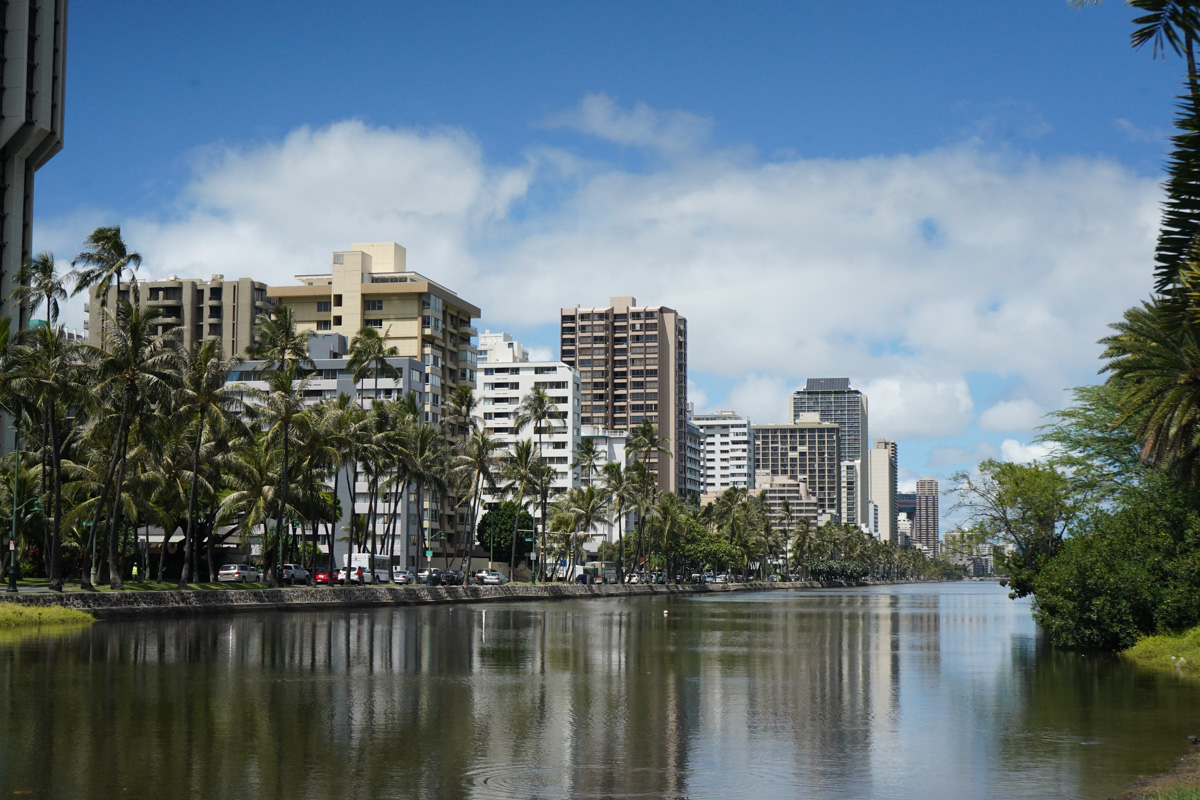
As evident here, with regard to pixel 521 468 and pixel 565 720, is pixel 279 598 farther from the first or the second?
pixel 565 720

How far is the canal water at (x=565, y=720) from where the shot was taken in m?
14.7

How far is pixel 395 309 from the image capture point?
143375mm

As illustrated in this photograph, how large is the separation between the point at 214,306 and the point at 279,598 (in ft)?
339

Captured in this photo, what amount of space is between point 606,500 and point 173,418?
7257cm

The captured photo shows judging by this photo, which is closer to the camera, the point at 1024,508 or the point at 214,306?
the point at 1024,508

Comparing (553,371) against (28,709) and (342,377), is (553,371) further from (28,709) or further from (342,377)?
(28,709)

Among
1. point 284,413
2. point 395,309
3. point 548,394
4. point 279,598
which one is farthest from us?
point 548,394

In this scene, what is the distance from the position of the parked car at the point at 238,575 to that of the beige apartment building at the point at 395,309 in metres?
48.4

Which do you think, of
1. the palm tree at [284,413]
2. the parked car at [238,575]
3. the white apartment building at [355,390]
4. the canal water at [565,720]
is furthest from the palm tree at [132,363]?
the white apartment building at [355,390]

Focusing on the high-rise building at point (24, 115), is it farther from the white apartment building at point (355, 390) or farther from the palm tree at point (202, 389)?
the white apartment building at point (355, 390)

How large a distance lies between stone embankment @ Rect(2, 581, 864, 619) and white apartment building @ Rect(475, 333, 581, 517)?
67976 millimetres

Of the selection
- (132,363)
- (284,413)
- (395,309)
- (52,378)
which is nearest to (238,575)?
(284,413)

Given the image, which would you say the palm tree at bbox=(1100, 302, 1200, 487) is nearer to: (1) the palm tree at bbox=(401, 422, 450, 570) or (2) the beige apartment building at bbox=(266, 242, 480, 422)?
(1) the palm tree at bbox=(401, 422, 450, 570)

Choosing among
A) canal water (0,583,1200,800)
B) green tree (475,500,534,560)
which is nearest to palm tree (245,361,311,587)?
canal water (0,583,1200,800)
